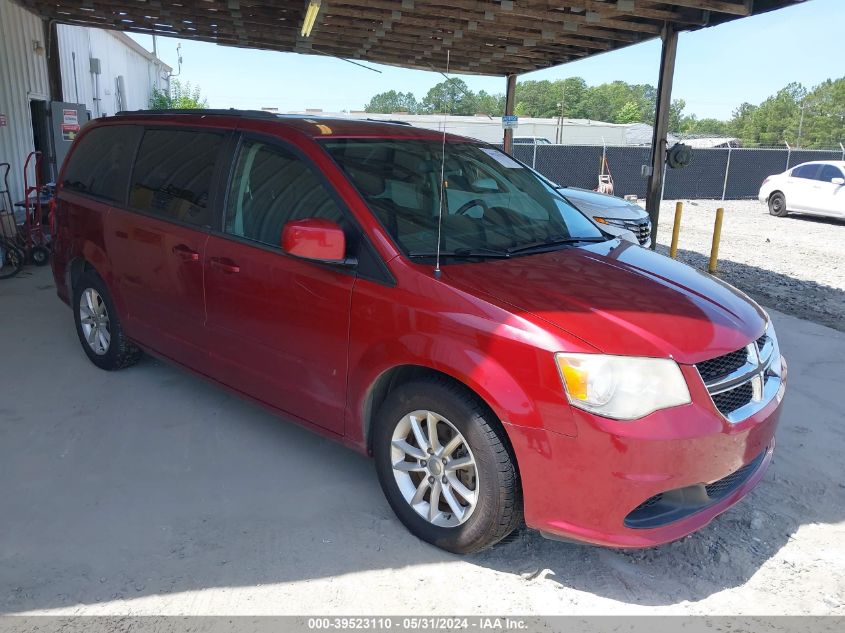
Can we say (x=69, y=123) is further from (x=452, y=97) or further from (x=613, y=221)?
(x=452, y=97)

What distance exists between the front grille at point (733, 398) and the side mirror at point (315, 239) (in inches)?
67.8

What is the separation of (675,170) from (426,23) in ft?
50.2

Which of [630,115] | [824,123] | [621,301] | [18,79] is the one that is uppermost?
[630,115]

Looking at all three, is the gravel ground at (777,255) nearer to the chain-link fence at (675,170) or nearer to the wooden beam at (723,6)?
the chain-link fence at (675,170)

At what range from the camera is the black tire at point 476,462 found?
2713mm

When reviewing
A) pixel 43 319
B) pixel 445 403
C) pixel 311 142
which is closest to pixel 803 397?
pixel 445 403

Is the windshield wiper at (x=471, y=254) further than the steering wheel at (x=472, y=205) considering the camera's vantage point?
No

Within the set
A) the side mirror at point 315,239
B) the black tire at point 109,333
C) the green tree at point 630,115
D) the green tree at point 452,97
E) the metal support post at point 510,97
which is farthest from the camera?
the green tree at point 630,115

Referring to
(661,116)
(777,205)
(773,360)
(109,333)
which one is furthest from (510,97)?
(773,360)

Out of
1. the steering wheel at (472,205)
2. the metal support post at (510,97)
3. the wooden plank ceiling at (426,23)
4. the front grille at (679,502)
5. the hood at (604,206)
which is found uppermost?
the wooden plank ceiling at (426,23)

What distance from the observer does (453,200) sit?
356 centimetres

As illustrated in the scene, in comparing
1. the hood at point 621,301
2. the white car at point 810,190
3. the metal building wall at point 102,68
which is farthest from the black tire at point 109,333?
the white car at point 810,190

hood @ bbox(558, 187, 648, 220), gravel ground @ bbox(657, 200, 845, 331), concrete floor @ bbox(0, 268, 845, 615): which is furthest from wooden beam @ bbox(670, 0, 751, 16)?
concrete floor @ bbox(0, 268, 845, 615)

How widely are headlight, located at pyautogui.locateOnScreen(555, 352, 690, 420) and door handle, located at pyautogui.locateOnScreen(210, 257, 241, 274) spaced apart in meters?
1.94
